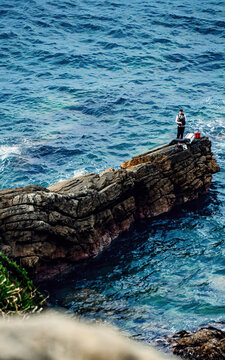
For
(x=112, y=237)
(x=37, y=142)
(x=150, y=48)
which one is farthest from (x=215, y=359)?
(x=150, y=48)

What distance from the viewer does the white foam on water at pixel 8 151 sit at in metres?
33.0

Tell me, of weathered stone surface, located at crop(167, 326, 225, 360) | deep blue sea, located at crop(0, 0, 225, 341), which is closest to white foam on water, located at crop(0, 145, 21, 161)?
deep blue sea, located at crop(0, 0, 225, 341)

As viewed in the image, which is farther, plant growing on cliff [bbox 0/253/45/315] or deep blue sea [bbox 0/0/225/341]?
deep blue sea [bbox 0/0/225/341]

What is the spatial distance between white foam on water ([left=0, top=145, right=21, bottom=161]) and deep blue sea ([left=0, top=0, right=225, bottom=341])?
6.2 inches

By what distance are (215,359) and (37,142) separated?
88.2ft

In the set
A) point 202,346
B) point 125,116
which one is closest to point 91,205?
point 202,346

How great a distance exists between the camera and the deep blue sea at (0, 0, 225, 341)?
61.3 ft

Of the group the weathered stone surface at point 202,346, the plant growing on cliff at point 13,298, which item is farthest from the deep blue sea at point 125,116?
the plant growing on cliff at point 13,298

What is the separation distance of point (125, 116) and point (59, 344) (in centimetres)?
4011

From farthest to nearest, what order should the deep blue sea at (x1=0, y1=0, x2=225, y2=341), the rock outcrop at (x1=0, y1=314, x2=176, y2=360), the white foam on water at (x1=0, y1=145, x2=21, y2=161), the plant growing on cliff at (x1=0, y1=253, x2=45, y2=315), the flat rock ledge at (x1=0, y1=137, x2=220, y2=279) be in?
1. the white foam on water at (x1=0, y1=145, x2=21, y2=161)
2. the flat rock ledge at (x1=0, y1=137, x2=220, y2=279)
3. the deep blue sea at (x1=0, y1=0, x2=225, y2=341)
4. the plant growing on cliff at (x1=0, y1=253, x2=45, y2=315)
5. the rock outcrop at (x1=0, y1=314, x2=176, y2=360)

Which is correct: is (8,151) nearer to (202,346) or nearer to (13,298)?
(13,298)

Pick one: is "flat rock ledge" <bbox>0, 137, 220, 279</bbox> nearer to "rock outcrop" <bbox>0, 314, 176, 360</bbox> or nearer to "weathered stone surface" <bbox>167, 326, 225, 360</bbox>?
"weathered stone surface" <bbox>167, 326, 225, 360</bbox>

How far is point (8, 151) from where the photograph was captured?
3366 centimetres

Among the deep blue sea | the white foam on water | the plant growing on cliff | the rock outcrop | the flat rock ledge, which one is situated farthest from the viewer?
the white foam on water
